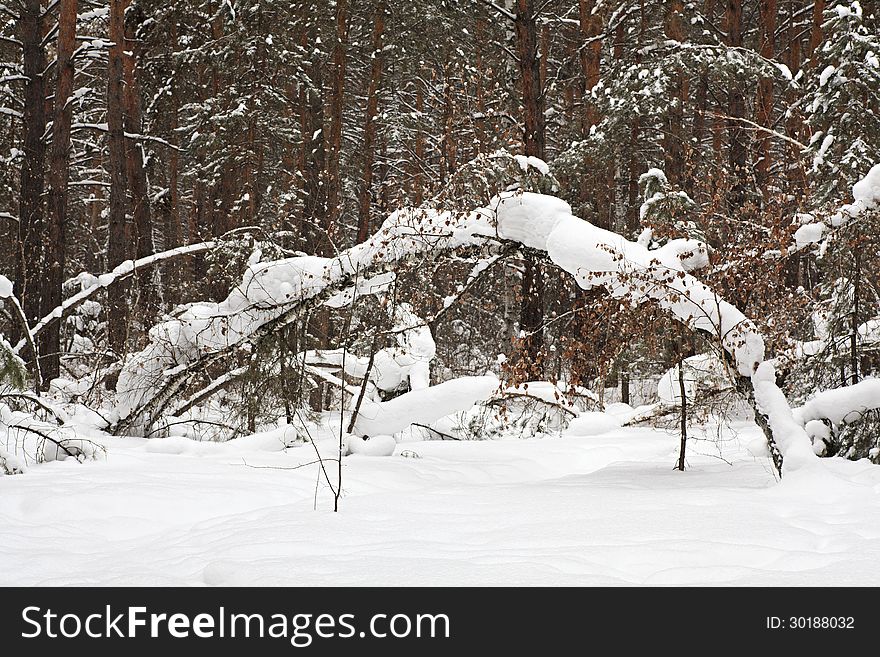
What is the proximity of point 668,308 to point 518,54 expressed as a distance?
795 centimetres

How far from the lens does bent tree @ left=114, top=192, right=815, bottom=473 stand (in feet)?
16.6

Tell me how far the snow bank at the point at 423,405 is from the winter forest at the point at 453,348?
0.09ft

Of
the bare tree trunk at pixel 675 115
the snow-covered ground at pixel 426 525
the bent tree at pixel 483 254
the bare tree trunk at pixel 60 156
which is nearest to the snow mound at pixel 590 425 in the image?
the snow-covered ground at pixel 426 525

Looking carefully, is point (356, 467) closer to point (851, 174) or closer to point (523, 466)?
point (523, 466)

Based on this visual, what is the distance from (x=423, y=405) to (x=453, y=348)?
8390 millimetres

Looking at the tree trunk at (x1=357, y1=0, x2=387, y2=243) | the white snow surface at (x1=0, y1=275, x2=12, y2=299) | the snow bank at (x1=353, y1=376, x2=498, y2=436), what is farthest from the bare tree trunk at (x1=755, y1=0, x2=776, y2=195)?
the white snow surface at (x1=0, y1=275, x2=12, y2=299)

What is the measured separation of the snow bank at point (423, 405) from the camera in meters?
6.64

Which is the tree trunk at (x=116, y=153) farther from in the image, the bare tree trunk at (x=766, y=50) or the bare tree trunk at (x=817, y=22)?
the bare tree trunk at (x=817, y=22)

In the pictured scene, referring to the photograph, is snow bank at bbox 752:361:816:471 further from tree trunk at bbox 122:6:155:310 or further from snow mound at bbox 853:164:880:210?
tree trunk at bbox 122:6:155:310

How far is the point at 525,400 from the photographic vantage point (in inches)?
330

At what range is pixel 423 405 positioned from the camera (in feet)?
22.1

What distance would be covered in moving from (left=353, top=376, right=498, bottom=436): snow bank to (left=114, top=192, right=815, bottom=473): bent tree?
1.10 metres

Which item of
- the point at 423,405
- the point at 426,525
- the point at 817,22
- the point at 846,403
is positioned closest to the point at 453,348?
the point at 423,405
